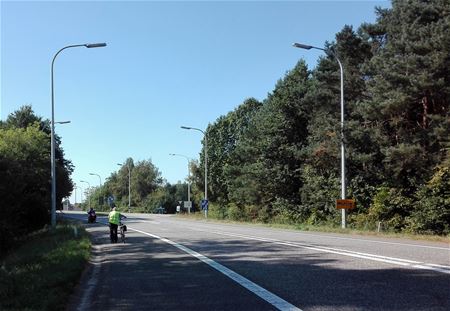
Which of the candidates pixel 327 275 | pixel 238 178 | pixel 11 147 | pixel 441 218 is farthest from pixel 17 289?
pixel 238 178

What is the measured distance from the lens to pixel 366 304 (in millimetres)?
7996

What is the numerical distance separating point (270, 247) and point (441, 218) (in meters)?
16.5

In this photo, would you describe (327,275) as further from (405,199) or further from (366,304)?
(405,199)

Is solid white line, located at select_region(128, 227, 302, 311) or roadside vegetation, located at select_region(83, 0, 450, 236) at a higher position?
roadside vegetation, located at select_region(83, 0, 450, 236)

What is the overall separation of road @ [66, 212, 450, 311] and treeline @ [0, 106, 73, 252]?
39.7ft

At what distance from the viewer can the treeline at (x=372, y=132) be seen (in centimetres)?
3048

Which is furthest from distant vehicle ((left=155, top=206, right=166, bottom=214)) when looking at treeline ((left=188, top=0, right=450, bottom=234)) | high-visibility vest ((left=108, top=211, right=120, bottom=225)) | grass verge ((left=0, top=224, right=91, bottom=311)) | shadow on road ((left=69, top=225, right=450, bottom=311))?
shadow on road ((left=69, top=225, right=450, bottom=311))

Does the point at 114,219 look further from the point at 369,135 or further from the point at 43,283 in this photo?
the point at 369,135

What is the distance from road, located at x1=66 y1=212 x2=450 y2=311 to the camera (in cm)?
838

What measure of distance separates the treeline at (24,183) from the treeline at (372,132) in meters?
21.1

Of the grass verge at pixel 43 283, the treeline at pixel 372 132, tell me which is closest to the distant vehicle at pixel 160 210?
the treeline at pixel 372 132

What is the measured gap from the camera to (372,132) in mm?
35156

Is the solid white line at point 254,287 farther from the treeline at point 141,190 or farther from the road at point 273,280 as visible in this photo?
the treeline at point 141,190

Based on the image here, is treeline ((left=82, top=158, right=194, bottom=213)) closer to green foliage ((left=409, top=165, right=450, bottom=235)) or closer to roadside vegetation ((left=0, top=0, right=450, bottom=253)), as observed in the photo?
roadside vegetation ((left=0, top=0, right=450, bottom=253))
